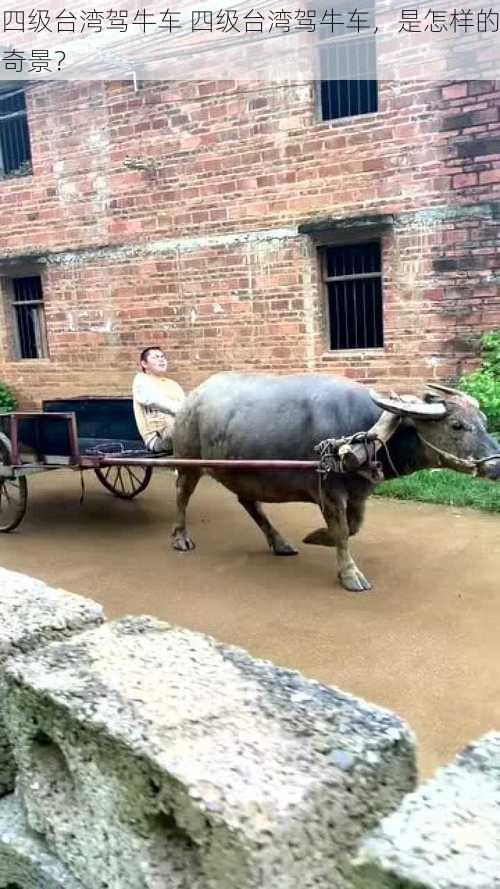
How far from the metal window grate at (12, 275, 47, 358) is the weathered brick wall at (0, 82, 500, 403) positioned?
255mm

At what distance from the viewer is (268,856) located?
1204mm

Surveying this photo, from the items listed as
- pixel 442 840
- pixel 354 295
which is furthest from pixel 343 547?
pixel 354 295

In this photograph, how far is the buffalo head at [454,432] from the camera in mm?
4508

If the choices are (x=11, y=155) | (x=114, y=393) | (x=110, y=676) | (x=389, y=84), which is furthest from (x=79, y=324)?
(x=110, y=676)

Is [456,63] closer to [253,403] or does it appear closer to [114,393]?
[253,403]

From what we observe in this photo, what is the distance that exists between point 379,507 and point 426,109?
418 cm

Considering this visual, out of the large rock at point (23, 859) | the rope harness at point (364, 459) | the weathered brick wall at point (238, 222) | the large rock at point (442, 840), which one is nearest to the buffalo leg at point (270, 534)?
the rope harness at point (364, 459)

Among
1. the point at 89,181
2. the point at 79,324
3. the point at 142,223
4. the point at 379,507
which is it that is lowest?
→ the point at 379,507

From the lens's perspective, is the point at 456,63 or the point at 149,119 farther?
the point at 149,119

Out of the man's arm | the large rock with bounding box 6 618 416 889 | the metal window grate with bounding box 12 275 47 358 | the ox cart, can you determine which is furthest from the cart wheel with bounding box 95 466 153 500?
the large rock with bounding box 6 618 416 889

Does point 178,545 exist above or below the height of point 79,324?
below

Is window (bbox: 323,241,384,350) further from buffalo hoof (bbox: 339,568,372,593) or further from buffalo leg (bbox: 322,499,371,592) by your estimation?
buffalo hoof (bbox: 339,568,372,593)

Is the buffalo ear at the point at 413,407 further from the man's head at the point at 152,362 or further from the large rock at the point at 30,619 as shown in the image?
the large rock at the point at 30,619

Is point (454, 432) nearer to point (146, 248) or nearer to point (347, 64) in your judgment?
point (347, 64)
